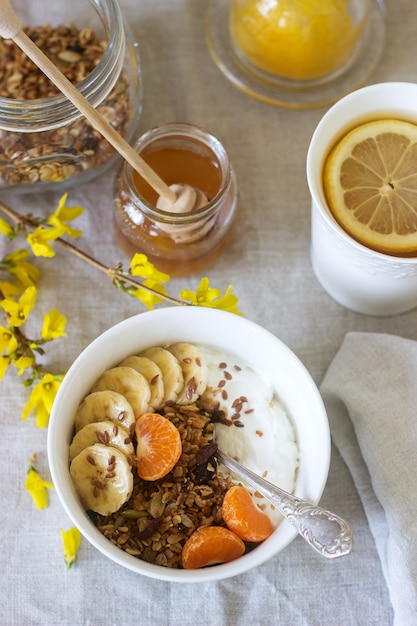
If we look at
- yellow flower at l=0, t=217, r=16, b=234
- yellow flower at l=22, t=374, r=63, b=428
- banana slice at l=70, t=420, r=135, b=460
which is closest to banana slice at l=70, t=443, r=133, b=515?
banana slice at l=70, t=420, r=135, b=460

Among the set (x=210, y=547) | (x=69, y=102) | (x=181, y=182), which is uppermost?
(x=69, y=102)

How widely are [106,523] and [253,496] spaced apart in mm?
184

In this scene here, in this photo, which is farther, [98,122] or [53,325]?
[53,325]

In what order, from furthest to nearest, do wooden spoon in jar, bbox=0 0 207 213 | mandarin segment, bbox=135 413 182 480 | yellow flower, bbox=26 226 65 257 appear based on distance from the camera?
1. yellow flower, bbox=26 226 65 257
2. mandarin segment, bbox=135 413 182 480
3. wooden spoon in jar, bbox=0 0 207 213

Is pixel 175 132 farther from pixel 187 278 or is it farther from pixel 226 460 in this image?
pixel 226 460

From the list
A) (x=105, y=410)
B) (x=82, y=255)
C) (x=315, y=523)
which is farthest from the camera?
(x=82, y=255)

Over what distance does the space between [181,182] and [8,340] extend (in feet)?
1.08

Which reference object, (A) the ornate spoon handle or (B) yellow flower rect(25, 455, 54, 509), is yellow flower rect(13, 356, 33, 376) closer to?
(B) yellow flower rect(25, 455, 54, 509)

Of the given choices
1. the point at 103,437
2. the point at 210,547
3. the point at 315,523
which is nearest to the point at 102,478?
the point at 103,437

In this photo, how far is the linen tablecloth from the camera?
102 cm

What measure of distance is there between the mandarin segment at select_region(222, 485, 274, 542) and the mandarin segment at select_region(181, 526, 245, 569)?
1 cm

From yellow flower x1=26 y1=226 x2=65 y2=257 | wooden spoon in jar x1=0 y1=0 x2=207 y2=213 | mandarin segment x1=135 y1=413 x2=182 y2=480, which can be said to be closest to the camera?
wooden spoon in jar x1=0 y1=0 x2=207 y2=213

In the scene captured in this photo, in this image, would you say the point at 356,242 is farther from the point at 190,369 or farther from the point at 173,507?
the point at 173,507

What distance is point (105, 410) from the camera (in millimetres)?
958
